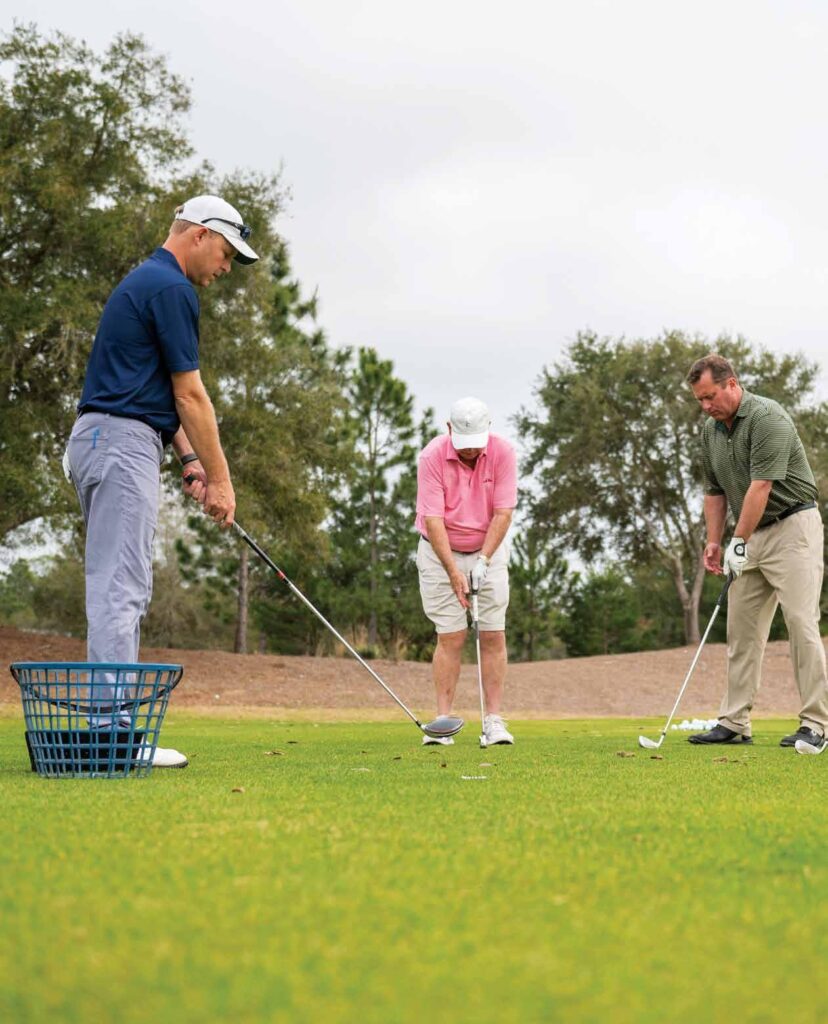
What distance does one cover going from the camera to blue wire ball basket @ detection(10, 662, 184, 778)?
15.1 feet

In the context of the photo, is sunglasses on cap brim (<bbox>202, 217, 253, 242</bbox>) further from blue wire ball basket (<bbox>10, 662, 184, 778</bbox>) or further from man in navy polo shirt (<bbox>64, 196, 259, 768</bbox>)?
blue wire ball basket (<bbox>10, 662, 184, 778</bbox>)

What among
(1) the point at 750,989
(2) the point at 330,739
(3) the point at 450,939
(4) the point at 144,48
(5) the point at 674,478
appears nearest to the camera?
(1) the point at 750,989

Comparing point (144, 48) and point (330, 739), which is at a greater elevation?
point (144, 48)

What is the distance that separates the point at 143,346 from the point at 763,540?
3.94 meters

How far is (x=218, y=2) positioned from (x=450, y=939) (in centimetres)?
1343

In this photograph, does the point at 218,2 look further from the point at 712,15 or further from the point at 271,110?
the point at 712,15

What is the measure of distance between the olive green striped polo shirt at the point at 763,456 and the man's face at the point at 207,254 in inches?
131

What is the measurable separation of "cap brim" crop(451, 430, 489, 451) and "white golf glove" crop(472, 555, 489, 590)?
673 millimetres

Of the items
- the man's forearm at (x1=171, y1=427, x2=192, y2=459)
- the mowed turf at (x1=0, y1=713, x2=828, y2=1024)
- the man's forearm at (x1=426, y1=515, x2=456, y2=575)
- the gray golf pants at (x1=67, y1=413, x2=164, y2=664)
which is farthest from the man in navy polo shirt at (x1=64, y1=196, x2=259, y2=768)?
the man's forearm at (x1=426, y1=515, x2=456, y2=575)

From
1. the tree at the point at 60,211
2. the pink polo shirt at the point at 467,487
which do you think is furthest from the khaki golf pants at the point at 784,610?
the tree at the point at 60,211

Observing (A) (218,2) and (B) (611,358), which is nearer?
(A) (218,2)

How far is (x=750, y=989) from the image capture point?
1.74 m

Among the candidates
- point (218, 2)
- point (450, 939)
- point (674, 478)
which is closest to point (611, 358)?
point (674, 478)

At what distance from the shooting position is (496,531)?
7133mm
